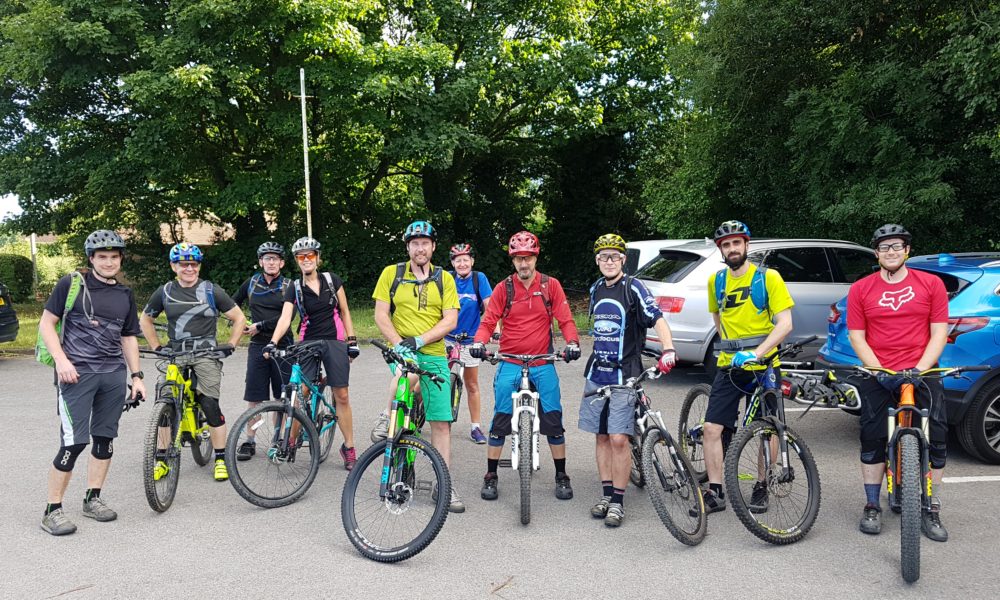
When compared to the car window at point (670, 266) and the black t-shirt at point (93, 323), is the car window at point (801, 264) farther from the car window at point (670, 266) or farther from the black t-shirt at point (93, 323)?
the black t-shirt at point (93, 323)

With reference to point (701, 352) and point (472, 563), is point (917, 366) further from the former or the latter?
point (701, 352)

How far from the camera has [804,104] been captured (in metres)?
13.4

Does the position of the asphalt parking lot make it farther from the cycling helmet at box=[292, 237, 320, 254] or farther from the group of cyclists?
the cycling helmet at box=[292, 237, 320, 254]

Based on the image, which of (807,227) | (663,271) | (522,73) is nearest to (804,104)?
(807,227)

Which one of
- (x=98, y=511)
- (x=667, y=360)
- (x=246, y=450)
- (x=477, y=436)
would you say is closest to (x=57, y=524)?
(x=98, y=511)

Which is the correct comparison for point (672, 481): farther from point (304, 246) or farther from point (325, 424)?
point (304, 246)

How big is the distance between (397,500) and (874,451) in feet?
9.87

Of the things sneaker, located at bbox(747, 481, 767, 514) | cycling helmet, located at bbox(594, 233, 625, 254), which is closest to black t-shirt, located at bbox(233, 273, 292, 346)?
cycling helmet, located at bbox(594, 233, 625, 254)

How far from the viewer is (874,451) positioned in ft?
15.2

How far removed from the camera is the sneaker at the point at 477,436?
270 inches

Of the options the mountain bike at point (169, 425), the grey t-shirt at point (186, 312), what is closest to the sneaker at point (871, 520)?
the mountain bike at point (169, 425)

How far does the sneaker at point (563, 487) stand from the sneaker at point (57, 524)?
3.19m

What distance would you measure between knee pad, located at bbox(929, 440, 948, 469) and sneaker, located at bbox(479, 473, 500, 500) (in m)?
2.82

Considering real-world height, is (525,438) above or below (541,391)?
below
